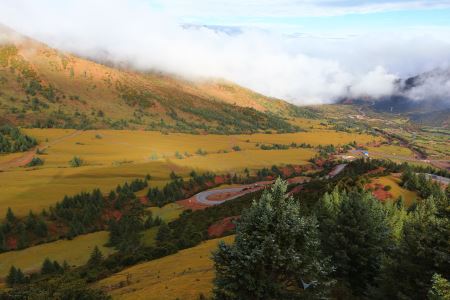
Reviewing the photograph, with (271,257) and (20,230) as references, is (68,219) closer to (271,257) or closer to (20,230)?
(20,230)

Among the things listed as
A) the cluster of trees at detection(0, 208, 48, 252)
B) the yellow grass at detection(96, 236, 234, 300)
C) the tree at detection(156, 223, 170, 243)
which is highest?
the yellow grass at detection(96, 236, 234, 300)

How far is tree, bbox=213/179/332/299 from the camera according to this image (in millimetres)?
23078

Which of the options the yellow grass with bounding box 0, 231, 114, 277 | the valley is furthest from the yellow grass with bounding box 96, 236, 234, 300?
the yellow grass with bounding box 0, 231, 114, 277

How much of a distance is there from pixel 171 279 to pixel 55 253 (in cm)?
4889

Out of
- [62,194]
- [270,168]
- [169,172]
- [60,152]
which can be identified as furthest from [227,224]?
[60,152]

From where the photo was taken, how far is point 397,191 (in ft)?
256

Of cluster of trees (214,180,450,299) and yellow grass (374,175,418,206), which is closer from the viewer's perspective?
cluster of trees (214,180,450,299)

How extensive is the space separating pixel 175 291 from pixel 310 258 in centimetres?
1972

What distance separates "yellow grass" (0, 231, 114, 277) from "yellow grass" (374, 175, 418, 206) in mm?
58347

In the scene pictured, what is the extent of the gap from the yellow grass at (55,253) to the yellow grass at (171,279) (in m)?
29.4

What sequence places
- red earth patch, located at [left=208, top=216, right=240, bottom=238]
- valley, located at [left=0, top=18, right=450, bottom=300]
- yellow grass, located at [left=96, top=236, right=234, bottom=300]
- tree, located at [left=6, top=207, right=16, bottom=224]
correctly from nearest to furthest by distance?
valley, located at [left=0, top=18, right=450, bottom=300] → yellow grass, located at [left=96, top=236, right=234, bottom=300] → red earth patch, located at [left=208, top=216, right=240, bottom=238] → tree, located at [left=6, top=207, right=16, bottom=224]

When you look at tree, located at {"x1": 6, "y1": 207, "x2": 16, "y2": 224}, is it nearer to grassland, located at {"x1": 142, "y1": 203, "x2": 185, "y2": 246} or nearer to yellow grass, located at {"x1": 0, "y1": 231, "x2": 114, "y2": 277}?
yellow grass, located at {"x1": 0, "y1": 231, "x2": 114, "y2": 277}

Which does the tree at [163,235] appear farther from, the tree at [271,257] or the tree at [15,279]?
the tree at [271,257]

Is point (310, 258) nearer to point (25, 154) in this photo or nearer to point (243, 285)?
point (243, 285)
